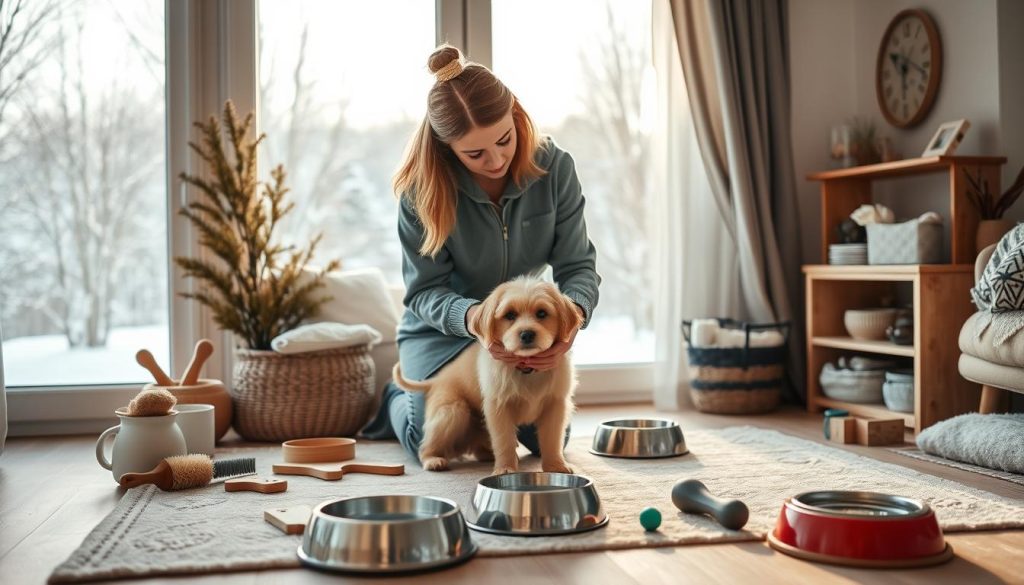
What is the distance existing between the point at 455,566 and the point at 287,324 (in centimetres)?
191

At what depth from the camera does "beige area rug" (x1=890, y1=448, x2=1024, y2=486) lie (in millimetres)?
2500

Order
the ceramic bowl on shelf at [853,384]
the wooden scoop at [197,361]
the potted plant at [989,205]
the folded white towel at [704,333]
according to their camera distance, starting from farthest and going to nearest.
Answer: the folded white towel at [704,333] < the ceramic bowl on shelf at [853,384] < the potted plant at [989,205] < the wooden scoop at [197,361]

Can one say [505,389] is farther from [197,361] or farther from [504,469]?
[197,361]

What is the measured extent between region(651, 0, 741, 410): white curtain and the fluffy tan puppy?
1.47 meters

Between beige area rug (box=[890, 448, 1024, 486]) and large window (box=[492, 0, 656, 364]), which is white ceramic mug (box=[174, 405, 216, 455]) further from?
beige area rug (box=[890, 448, 1024, 486])

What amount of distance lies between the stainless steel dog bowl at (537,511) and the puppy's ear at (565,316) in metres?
0.46

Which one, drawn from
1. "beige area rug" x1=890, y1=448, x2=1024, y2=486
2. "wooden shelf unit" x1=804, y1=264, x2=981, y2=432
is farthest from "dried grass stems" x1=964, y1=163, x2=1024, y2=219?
"beige area rug" x1=890, y1=448, x2=1024, y2=486

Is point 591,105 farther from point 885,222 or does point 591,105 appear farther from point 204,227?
point 204,227

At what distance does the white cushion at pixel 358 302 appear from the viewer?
3.63 meters

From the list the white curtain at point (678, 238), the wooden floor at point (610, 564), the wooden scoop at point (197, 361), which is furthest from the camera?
the white curtain at point (678, 238)

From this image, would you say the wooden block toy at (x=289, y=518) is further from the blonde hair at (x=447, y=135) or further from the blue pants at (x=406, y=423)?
the blonde hair at (x=447, y=135)

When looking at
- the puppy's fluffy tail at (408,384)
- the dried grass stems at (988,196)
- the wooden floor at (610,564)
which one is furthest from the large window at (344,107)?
the dried grass stems at (988,196)

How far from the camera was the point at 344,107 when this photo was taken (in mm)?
4031

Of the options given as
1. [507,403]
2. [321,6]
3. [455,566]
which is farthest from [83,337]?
[455,566]
